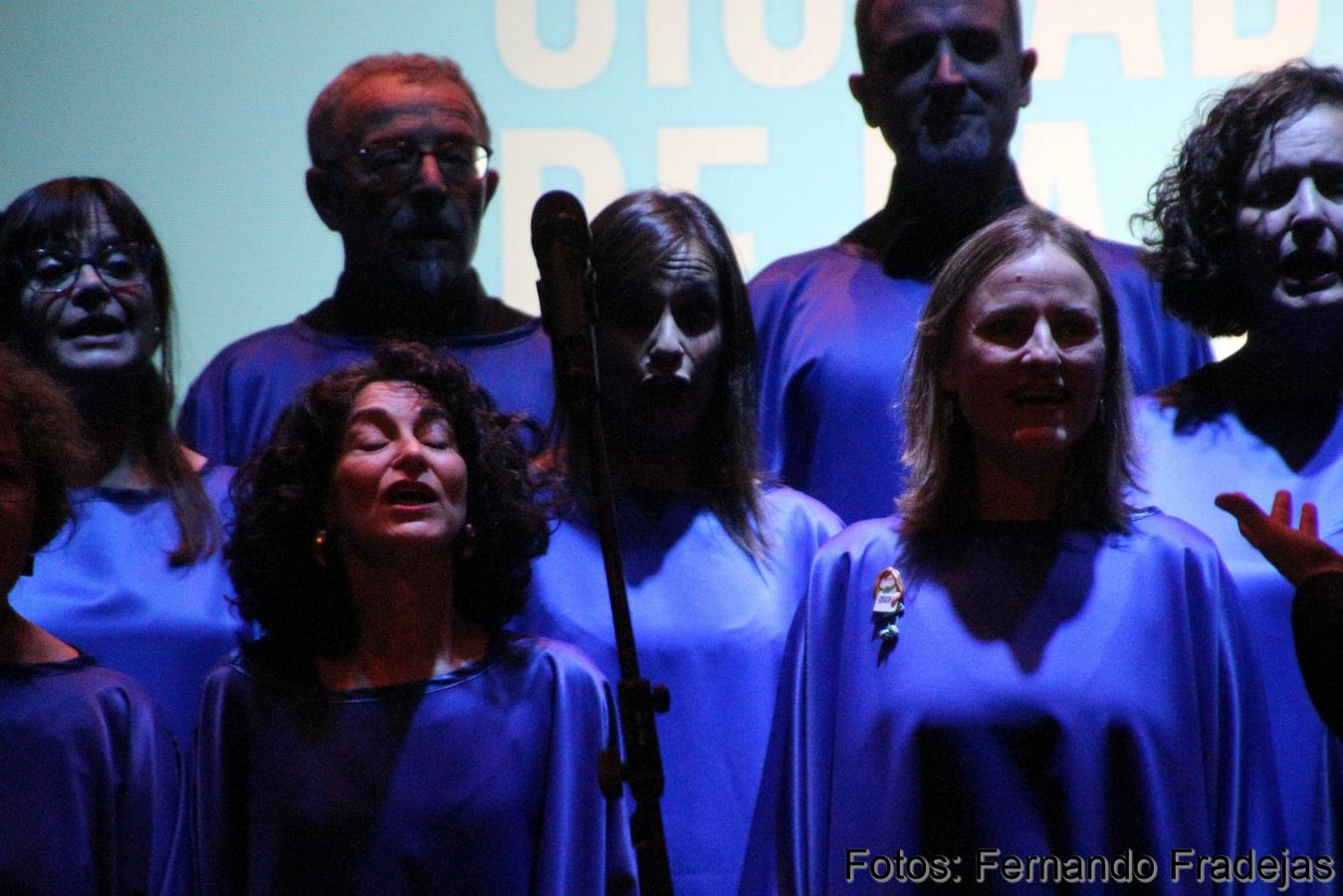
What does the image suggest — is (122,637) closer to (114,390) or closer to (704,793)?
(114,390)

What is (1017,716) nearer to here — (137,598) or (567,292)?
(567,292)

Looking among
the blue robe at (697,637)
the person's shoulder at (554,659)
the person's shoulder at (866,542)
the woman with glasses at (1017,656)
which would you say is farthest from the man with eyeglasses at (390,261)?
the woman with glasses at (1017,656)

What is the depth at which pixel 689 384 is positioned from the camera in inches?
142

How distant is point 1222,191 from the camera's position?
374 centimetres

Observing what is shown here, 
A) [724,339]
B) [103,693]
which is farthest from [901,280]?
[103,693]

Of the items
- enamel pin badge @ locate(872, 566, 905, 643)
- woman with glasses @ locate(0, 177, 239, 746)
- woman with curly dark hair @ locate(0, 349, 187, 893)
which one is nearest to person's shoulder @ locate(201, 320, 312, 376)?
woman with glasses @ locate(0, 177, 239, 746)

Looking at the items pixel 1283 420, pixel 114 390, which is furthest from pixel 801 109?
pixel 114 390

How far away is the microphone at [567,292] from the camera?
8.36ft

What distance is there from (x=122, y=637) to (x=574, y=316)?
140 cm

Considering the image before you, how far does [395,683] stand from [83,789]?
1.63 feet

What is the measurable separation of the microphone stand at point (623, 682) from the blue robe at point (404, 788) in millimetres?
642

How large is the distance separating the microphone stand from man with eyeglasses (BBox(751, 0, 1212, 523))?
1.37 m

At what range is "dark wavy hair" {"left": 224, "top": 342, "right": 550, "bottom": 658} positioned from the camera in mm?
3340

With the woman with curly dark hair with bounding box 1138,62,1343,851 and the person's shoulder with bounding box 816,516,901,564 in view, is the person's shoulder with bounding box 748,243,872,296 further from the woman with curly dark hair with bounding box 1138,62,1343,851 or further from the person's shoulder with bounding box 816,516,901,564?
the person's shoulder with bounding box 816,516,901,564
